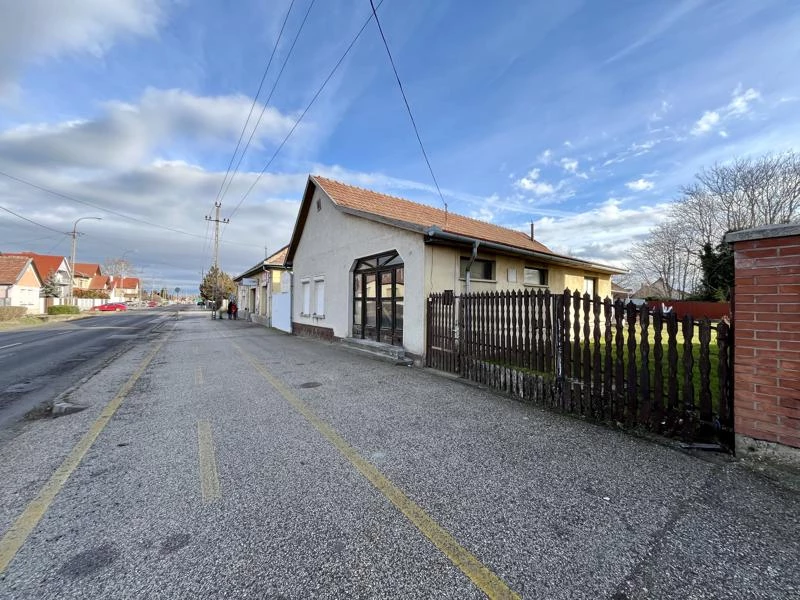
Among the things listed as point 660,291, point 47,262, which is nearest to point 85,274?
point 47,262

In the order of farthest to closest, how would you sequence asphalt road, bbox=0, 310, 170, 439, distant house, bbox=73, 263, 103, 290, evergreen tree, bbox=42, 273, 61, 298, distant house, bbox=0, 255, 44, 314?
distant house, bbox=73, 263, 103, 290 < evergreen tree, bbox=42, 273, 61, 298 < distant house, bbox=0, 255, 44, 314 < asphalt road, bbox=0, 310, 170, 439

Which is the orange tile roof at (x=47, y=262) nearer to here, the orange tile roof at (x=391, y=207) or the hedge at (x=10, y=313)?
the hedge at (x=10, y=313)

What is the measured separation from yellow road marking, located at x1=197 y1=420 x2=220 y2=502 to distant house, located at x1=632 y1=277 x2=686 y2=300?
37.9 m

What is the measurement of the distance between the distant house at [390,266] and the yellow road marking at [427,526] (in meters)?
5.13

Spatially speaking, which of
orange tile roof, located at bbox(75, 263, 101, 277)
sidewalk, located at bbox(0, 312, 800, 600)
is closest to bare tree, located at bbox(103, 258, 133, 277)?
orange tile roof, located at bbox(75, 263, 101, 277)

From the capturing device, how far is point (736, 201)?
2470 cm

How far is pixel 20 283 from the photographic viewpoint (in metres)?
36.3

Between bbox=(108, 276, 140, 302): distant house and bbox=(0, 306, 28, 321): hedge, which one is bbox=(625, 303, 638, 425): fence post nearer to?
bbox=(0, 306, 28, 321): hedge

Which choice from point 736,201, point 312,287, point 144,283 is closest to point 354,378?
point 312,287

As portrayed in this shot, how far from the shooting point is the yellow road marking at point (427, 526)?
6.56ft

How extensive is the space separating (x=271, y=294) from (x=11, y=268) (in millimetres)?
32904

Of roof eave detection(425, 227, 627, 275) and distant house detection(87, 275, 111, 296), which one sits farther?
distant house detection(87, 275, 111, 296)

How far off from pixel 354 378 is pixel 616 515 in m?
5.41

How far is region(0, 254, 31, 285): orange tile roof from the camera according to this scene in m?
34.5
